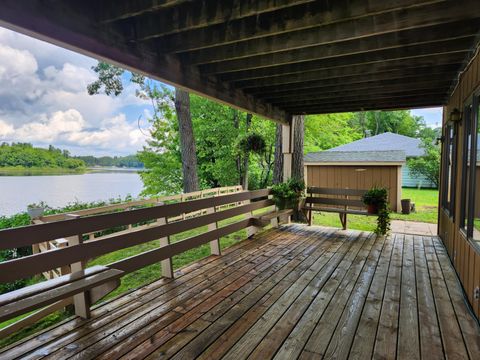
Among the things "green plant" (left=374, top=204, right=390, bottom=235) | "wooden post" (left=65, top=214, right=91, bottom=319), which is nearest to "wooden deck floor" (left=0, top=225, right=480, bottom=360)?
"wooden post" (left=65, top=214, right=91, bottom=319)

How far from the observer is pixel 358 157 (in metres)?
9.88

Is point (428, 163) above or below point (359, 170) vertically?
above

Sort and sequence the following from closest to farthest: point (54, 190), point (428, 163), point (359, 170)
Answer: point (54, 190) < point (359, 170) < point (428, 163)

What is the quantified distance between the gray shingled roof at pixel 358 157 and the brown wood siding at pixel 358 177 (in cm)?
26

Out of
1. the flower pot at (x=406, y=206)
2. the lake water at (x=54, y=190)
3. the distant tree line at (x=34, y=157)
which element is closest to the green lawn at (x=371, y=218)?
the flower pot at (x=406, y=206)

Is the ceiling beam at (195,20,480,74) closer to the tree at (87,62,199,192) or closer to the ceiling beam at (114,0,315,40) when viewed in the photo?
the ceiling beam at (114,0,315,40)

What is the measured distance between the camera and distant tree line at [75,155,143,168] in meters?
10.1

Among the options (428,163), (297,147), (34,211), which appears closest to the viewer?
(34,211)

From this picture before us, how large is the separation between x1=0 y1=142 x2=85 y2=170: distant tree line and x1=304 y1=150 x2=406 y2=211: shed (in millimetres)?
8586

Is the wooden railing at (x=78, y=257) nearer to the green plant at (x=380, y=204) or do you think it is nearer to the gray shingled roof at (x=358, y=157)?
the green plant at (x=380, y=204)

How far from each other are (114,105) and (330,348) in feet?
45.4

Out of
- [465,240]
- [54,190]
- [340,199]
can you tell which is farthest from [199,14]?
[54,190]

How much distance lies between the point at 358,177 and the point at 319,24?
840 centimetres

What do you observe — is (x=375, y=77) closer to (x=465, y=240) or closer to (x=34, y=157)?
(x=465, y=240)
